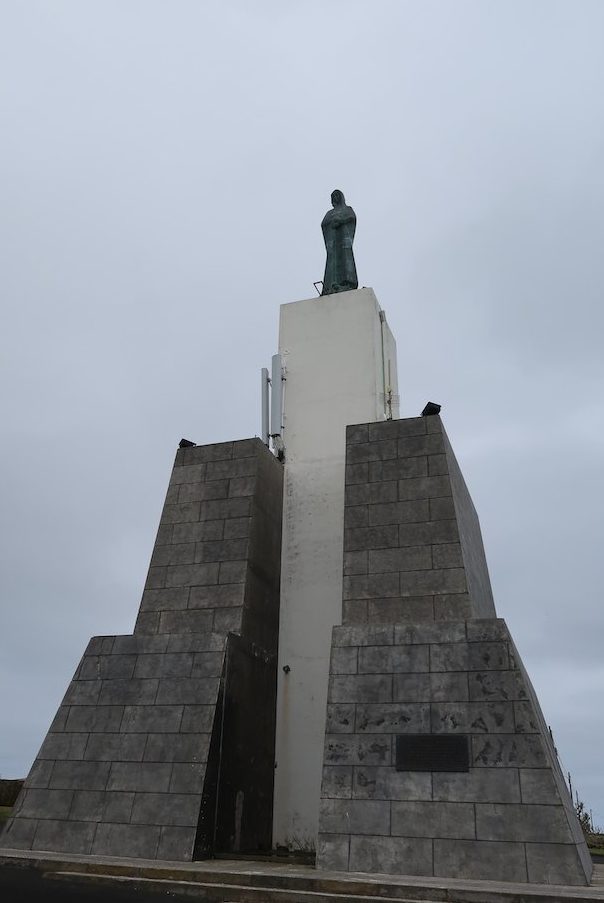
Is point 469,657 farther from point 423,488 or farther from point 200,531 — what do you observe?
Result: point 200,531

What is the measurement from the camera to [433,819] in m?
9.18

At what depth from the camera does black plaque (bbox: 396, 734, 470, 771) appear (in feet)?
31.4

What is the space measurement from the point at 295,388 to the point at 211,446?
10.4 ft

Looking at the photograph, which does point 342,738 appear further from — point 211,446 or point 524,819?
point 211,446

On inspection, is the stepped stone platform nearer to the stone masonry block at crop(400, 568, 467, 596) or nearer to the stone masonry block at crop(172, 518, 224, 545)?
the stone masonry block at crop(400, 568, 467, 596)

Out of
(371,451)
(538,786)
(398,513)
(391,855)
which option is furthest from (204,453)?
(538,786)

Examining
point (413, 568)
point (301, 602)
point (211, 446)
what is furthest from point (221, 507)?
point (413, 568)

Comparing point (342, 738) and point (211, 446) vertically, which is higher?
point (211, 446)

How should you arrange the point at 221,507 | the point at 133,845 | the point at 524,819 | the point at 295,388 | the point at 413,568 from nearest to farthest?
the point at 524,819
the point at 133,845
the point at 413,568
the point at 221,507
the point at 295,388

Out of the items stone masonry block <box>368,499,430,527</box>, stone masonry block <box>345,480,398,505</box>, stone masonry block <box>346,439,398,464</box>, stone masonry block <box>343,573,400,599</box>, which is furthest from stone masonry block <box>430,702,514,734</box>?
stone masonry block <box>346,439,398,464</box>

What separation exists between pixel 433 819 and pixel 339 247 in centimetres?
1389

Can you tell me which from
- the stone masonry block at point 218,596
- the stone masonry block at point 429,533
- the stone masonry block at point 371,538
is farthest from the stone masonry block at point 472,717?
the stone masonry block at point 218,596

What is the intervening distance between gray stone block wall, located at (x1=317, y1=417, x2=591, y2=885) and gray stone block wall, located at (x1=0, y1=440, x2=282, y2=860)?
1972mm

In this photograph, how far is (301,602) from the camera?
48.3 feet
